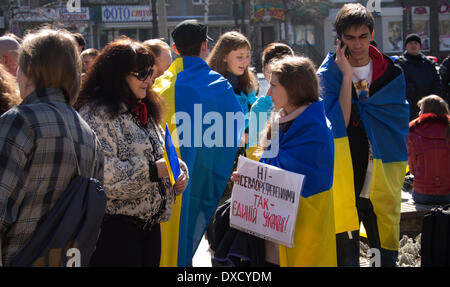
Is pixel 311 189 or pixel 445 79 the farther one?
pixel 445 79

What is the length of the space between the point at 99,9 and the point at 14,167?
37.5m

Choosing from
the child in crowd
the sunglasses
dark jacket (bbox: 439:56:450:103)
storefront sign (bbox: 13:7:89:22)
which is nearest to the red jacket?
the child in crowd

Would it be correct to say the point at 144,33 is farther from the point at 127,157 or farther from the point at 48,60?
the point at 48,60

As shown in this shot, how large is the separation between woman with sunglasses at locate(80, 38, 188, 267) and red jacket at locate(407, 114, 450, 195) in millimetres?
3995

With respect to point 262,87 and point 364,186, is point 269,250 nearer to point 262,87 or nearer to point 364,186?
point 364,186

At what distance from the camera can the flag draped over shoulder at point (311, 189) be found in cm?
316

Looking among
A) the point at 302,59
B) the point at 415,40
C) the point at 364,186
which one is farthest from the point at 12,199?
the point at 415,40

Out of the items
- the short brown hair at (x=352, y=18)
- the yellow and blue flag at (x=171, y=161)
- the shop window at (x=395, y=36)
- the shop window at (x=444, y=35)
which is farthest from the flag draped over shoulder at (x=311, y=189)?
the shop window at (x=444, y=35)

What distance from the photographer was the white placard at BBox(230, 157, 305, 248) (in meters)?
3.04

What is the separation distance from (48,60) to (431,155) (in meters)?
5.07

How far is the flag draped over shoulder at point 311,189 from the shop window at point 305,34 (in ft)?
126

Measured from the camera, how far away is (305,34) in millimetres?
41594

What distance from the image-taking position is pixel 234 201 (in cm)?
328

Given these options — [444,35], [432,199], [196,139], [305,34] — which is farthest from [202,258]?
[444,35]
